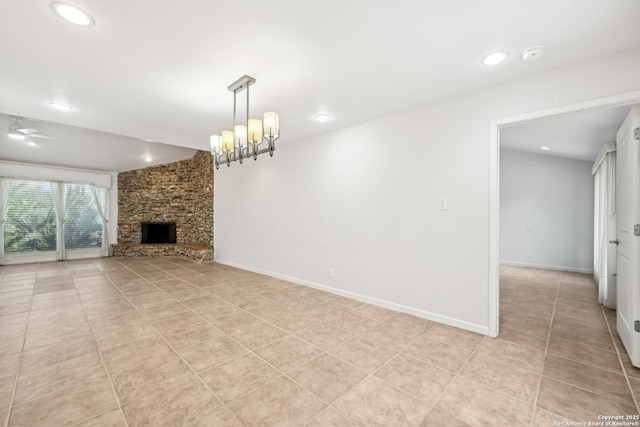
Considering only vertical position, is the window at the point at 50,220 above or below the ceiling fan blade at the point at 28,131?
below

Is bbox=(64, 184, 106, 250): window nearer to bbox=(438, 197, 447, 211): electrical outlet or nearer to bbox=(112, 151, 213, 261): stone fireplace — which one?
bbox=(112, 151, 213, 261): stone fireplace

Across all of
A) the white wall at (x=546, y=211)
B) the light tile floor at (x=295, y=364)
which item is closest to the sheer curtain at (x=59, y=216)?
the light tile floor at (x=295, y=364)

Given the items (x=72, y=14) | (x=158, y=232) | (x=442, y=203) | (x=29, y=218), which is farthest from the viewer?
(x=158, y=232)

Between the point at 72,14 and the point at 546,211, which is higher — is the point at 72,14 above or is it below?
above

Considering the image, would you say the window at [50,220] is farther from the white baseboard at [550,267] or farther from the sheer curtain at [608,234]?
the white baseboard at [550,267]

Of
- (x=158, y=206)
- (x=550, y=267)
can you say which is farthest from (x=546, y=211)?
(x=158, y=206)

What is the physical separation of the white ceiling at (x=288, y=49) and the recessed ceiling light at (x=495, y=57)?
0.07m

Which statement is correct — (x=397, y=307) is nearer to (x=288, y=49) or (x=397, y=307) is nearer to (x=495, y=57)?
(x=495, y=57)

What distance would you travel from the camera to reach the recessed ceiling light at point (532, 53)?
199cm

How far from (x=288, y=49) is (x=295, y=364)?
254 centimetres

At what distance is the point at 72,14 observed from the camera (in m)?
1.71

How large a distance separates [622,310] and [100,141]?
8503 mm

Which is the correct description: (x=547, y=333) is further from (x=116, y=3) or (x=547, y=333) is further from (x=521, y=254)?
(x=116, y=3)

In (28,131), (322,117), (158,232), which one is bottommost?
(158,232)
